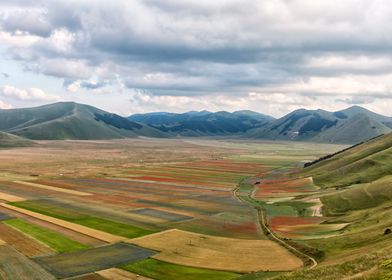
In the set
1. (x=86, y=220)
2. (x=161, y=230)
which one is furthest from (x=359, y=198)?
(x=86, y=220)

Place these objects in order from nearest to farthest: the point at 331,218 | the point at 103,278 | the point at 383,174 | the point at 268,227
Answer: the point at 103,278 < the point at 268,227 < the point at 331,218 < the point at 383,174

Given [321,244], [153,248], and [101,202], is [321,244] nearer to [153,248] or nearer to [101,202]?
[153,248]

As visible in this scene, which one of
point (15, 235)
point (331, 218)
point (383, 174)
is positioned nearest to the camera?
point (15, 235)

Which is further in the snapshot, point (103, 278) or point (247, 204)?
point (247, 204)

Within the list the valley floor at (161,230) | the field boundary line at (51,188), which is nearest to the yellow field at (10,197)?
the valley floor at (161,230)

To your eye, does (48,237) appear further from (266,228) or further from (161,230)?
(266,228)

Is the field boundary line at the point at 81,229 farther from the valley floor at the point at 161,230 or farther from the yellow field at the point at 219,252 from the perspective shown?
the yellow field at the point at 219,252

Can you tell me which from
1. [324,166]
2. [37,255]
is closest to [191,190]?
[324,166]
